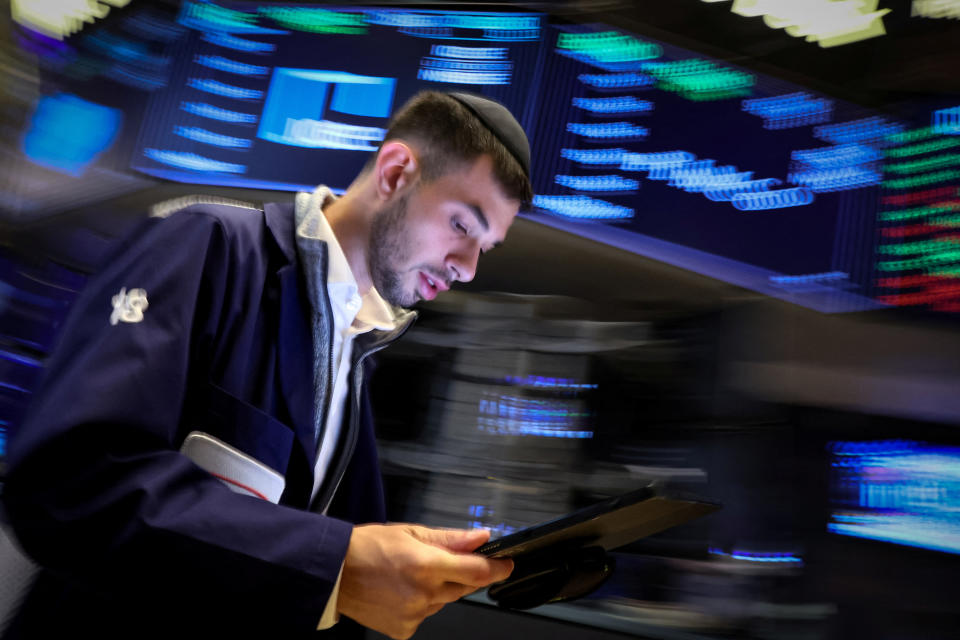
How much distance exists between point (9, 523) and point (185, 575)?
156 millimetres

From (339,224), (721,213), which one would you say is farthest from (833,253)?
(339,224)

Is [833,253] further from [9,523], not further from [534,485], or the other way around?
[9,523]

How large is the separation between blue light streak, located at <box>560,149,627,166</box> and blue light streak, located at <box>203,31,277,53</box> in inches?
35.6

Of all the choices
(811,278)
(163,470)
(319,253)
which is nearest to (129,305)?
(163,470)

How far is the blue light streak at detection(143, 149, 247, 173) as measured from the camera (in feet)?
6.63

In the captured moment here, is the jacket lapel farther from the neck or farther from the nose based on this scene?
the nose

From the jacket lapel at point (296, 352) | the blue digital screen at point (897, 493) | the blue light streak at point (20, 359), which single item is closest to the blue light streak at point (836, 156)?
the blue digital screen at point (897, 493)

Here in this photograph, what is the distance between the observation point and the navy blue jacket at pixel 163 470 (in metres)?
0.60

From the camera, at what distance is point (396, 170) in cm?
111

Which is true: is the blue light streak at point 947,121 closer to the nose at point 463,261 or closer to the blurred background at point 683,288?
the blurred background at point 683,288

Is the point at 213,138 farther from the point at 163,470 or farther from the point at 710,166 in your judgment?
the point at 163,470

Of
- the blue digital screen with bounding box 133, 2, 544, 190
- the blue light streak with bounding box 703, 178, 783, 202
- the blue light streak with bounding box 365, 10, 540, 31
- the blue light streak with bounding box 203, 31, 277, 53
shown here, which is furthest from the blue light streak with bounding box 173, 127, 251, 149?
the blue light streak with bounding box 703, 178, 783, 202

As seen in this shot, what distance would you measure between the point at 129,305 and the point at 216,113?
156 cm

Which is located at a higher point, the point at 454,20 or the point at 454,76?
the point at 454,20
